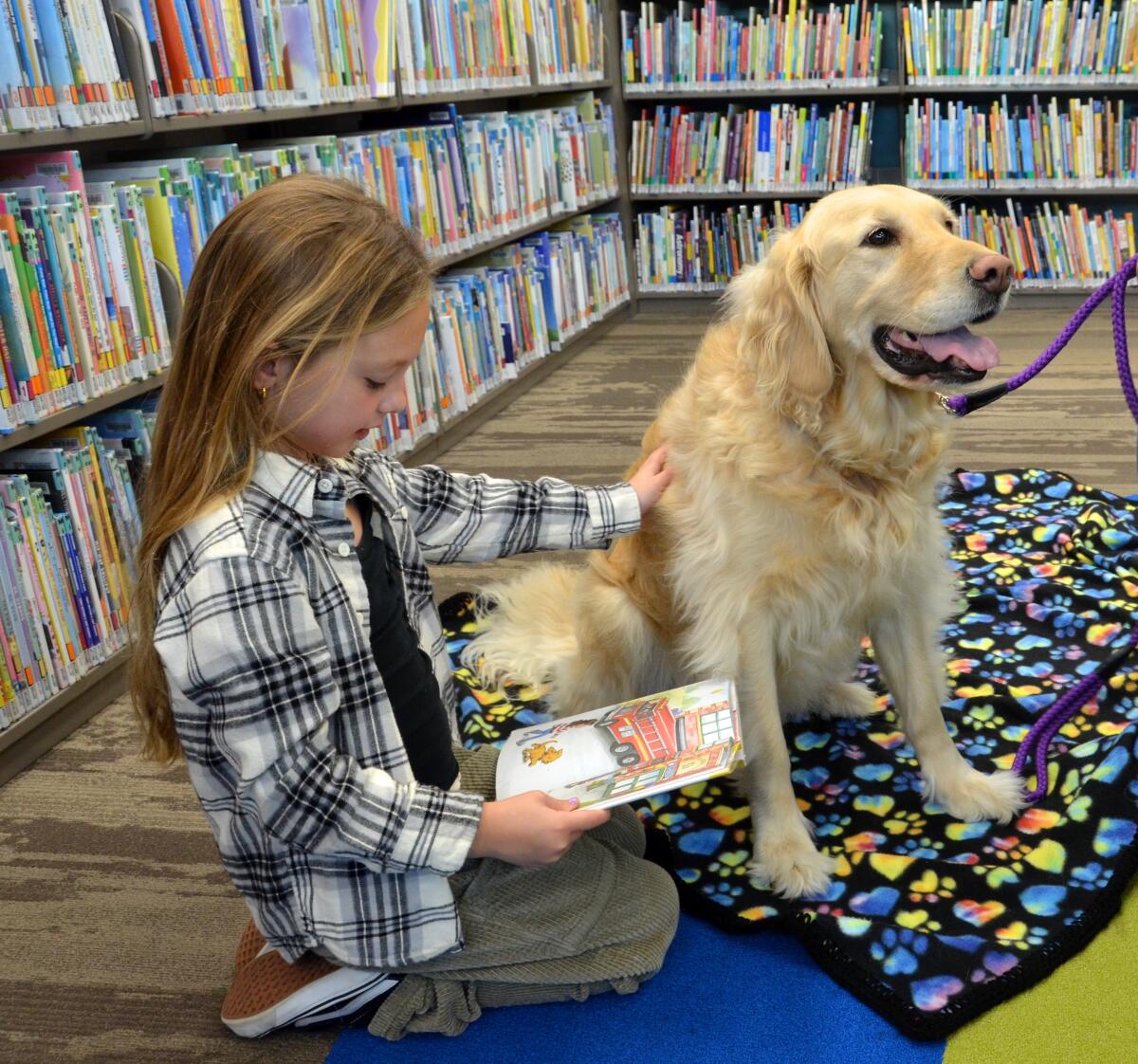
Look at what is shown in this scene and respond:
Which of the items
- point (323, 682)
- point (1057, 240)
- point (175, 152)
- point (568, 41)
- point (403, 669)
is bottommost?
point (1057, 240)

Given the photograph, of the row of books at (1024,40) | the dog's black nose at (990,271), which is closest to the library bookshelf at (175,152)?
the dog's black nose at (990,271)

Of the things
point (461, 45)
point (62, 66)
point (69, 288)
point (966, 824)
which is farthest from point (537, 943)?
point (461, 45)

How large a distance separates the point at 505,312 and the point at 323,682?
324 cm

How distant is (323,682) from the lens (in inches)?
48.0

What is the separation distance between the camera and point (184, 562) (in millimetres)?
1214

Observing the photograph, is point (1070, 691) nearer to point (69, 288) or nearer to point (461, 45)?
point (69, 288)

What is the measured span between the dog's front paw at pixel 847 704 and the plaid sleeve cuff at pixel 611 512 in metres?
0.56

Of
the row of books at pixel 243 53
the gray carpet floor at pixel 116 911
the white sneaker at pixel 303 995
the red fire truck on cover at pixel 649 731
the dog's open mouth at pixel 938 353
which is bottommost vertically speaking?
the gray carpet floor at pixel 116 911

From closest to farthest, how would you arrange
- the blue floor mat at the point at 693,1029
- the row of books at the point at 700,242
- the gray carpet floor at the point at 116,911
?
1. the blue floor mat at the point at 693,1029
2. the gray carpet floor at the point at 116,911
3. the row of books at the point at 700,242

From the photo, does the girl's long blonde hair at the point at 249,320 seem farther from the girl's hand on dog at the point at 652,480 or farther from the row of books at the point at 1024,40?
the row of books at the point at 1024,40

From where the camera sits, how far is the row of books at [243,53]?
212 cm

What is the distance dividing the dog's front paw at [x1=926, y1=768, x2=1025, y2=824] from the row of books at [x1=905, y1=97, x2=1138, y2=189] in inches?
165

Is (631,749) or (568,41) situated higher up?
(568,41)

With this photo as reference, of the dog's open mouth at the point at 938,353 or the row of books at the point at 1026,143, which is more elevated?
the dog's open mouth at the point at 938,353
